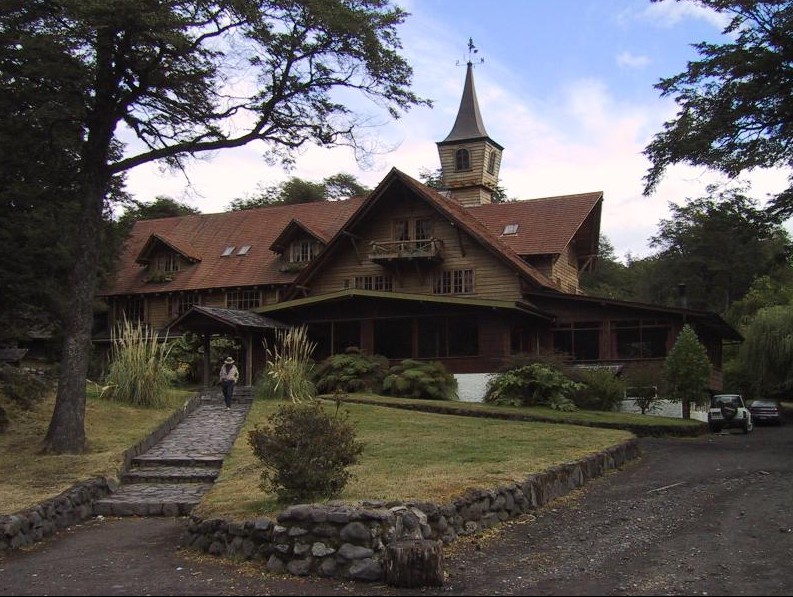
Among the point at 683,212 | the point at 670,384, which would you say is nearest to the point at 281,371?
the point at 670,384

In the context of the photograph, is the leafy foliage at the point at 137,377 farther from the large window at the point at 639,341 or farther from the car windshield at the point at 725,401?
the car windshield at the point at 725,401

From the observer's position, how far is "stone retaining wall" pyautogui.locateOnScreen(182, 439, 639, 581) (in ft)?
27.0

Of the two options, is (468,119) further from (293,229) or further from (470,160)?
(293,229)

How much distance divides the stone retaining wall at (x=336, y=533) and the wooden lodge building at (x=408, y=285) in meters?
18.7

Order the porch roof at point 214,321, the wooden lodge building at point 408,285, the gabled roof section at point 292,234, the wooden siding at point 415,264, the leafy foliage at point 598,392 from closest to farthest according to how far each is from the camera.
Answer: the leafy foliage at point 598,392 < the porch roof at point 214,321 < the wooden lodge building at point 408,285 < the wooden siding at point 415,264 < the gabled roof section at point 292,234

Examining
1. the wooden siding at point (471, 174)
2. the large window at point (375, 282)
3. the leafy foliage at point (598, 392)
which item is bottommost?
the leafy foliage at point (598, 392)

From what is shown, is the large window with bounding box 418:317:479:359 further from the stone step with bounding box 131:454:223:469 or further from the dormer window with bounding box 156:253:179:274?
the stone step with bounding box 131:454:223:469

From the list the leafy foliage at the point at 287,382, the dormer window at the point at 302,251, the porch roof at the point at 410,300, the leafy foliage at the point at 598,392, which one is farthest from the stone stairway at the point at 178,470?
the dormer window at the point at 302,251

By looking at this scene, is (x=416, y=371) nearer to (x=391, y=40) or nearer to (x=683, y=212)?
(x=391, y=40)

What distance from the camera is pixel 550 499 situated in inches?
479

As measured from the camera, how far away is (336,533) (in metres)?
8.38

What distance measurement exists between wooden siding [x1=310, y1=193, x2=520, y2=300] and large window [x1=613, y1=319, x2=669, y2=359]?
164 inches

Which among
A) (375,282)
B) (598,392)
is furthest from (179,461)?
(375,282)

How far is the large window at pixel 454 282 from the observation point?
32281 millimetres
